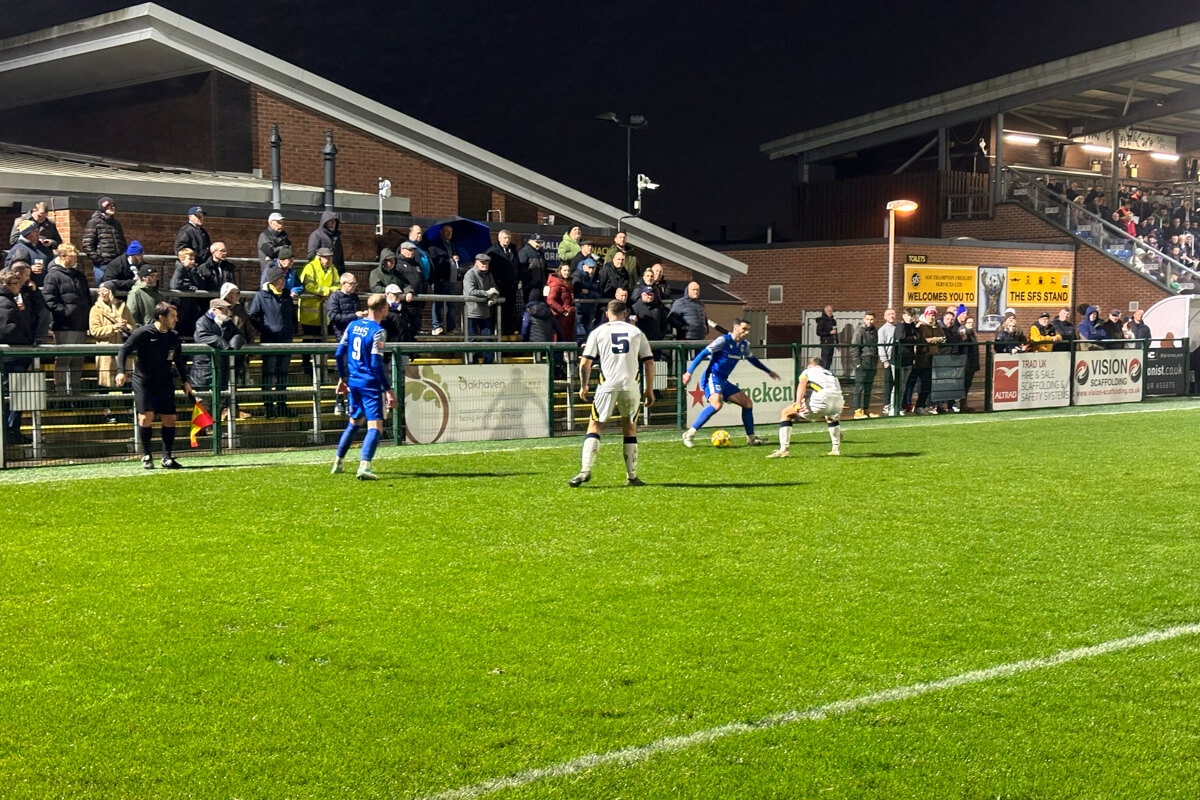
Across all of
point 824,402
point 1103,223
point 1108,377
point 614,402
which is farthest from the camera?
point 1103,223

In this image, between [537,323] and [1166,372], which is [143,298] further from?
[1166,372]

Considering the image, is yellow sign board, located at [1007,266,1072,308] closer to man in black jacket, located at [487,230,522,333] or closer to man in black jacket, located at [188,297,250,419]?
man in black jacket, located at [487,230,522,333]

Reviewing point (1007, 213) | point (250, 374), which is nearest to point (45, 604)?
point (250, 374)

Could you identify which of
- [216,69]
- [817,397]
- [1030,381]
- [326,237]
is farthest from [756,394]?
[216,69]

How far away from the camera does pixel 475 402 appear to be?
1719 centimetres

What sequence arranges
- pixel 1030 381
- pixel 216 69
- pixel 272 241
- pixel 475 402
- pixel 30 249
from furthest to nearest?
pixel 216 69, pixel 1030 381, pixel 272 241, pixel 475 402, pixel 30 249

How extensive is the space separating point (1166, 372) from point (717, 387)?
16.5m

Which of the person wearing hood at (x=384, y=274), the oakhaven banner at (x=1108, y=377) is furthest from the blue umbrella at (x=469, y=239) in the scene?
the oakhaven banner at (x=1108, y=377)

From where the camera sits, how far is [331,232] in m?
18.6

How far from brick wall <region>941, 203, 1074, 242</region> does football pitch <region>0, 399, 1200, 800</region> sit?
96.7 ft

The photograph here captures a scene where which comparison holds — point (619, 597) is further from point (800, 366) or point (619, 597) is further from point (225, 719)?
point (800, 366)

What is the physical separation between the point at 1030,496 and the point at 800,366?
9.65 meters

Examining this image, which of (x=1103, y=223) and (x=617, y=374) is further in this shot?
(x=1103, y=223)

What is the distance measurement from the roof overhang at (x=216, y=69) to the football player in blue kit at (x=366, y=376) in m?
14.6
